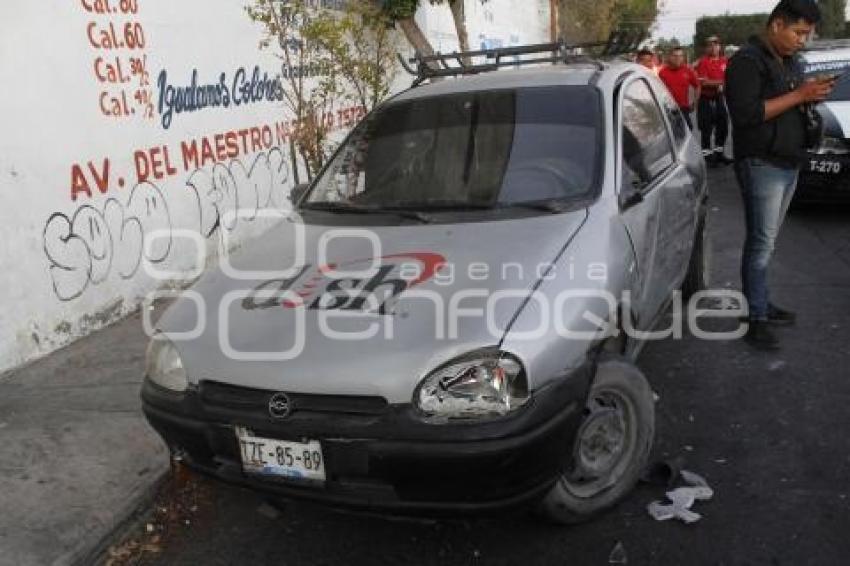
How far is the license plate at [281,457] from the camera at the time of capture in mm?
2617

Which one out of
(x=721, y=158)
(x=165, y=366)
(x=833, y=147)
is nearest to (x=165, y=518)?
(x=165, y=366)

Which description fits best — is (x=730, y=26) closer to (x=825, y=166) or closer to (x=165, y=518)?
(x=825, y=166)

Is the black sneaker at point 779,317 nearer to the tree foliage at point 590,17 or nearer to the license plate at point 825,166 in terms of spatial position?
the license plate at point 825,166

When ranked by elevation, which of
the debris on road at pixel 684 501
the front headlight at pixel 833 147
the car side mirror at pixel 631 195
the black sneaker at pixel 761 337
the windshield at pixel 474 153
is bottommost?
the black sneaker at pixel 761 337

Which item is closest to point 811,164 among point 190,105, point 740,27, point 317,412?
point 190,105

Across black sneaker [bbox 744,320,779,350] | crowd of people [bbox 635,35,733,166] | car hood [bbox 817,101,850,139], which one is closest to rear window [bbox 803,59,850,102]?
car hood [bbox 817,101,850,139]

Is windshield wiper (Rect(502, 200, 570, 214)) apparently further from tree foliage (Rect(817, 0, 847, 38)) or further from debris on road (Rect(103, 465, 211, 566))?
tree foliage (Rect(817, 0, 847, 38))

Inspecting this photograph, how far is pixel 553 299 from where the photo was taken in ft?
9.09

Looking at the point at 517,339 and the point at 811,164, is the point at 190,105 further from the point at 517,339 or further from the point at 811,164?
the point at 811,164

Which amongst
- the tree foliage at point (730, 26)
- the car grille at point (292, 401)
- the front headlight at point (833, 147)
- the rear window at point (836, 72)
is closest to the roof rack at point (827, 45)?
the rear window at point (836, 72)

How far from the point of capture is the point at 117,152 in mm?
5668

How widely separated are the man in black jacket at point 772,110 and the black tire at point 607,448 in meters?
1.92

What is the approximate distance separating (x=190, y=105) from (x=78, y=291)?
1941mm

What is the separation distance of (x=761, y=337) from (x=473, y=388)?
9.43 feet
